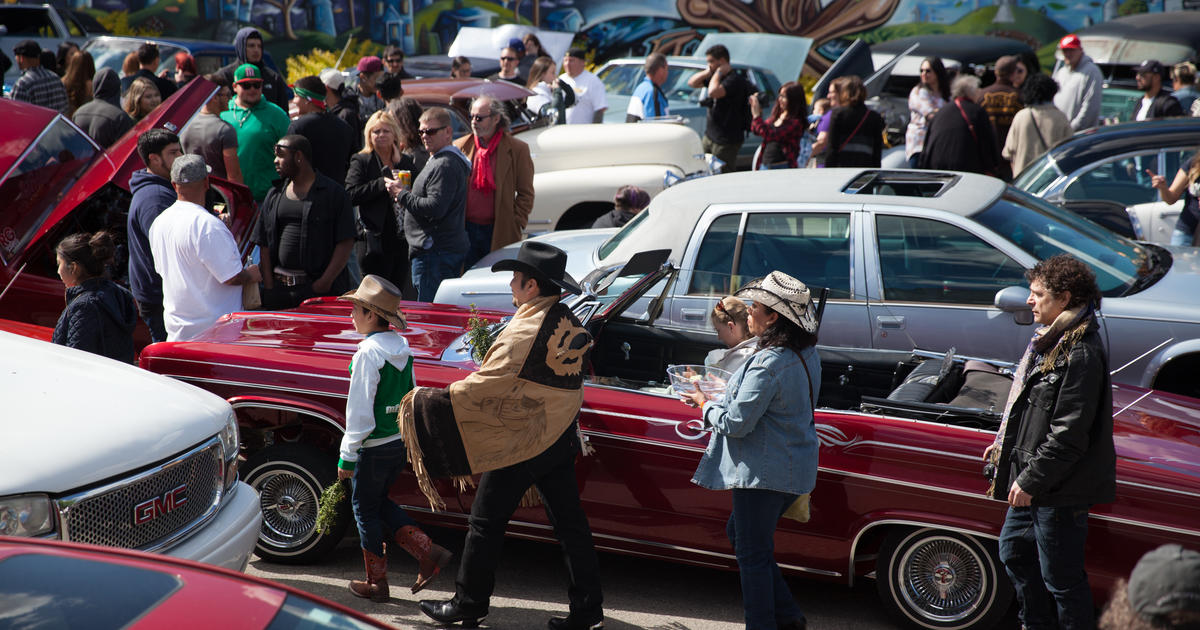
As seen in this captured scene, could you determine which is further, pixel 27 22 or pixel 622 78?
pixel 27 22

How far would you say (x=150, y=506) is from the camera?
12.5ft

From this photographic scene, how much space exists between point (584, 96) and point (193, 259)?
24.0 feet

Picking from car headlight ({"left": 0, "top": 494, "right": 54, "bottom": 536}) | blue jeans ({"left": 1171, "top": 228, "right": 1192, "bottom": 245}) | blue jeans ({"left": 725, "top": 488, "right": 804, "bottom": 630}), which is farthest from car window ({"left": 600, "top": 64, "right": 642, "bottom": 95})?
car headlight ({"left": 0, "top": 494, "right": 54, "bottom": 536})

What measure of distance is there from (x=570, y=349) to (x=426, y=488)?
2.77 ft

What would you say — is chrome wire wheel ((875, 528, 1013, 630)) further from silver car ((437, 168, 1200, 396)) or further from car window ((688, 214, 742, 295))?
car window ((688, 214, 742, 295))

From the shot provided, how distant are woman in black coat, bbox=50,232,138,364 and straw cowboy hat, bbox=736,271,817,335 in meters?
3.23

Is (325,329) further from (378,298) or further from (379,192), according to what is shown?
(379,192)

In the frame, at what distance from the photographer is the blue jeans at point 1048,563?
3.89 meters

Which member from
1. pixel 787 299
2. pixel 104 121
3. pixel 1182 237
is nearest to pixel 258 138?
pixel 104 121

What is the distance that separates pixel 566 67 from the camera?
12773 millimetres

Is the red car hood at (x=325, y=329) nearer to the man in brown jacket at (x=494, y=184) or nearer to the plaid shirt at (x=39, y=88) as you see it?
the man in brown jacket at (x=494, y=184)

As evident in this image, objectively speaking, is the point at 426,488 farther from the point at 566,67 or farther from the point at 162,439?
the point at 566,67

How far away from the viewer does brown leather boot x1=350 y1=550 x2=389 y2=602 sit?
4641 millimetres

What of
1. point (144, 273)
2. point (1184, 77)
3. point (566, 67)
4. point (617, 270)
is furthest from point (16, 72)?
point (1184, 77)
